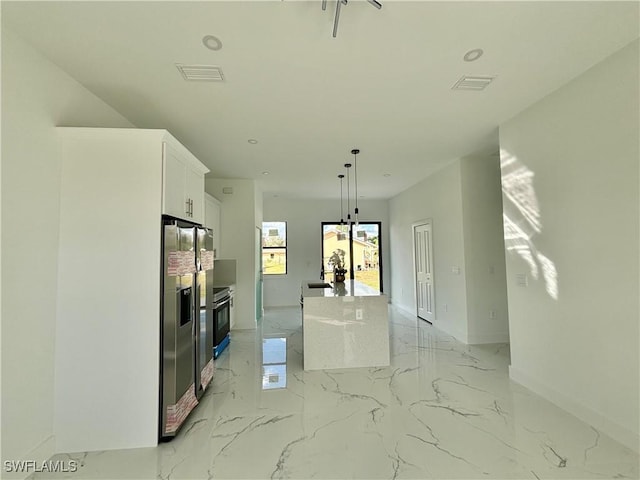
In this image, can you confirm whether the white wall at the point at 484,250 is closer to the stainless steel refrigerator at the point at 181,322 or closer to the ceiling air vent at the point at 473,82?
the ceiling air vent at the point at 473,82

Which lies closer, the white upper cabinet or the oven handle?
the white upper cabinet

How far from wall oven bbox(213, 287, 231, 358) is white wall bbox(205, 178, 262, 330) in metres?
0.81

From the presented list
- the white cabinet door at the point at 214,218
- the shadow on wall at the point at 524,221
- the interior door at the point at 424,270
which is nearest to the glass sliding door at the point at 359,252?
the interior door at the point at 424,270

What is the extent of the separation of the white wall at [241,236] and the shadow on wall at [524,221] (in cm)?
410

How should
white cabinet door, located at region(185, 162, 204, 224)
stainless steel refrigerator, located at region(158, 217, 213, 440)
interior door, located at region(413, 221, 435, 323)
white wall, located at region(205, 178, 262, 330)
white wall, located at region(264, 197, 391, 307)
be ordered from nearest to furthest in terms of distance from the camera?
stainless steel refrigerator, located at region(158, 217, 213, 440)
white cabinet door, located at region(185, 162, 204, 224)
white wall, located at region(205, 178, 262, 330)
interior door, located at region(413, 221, 435, 323)
white wall, located at region(264, 197, 391, 307)

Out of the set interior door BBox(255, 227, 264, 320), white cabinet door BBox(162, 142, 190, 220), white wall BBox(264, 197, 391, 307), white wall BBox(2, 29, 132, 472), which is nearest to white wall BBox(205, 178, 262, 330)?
interior door BBox(255, 227, 264, 320)

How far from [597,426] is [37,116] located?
187 inches

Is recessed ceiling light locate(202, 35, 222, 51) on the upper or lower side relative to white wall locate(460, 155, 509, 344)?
upper

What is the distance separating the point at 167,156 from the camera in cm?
238

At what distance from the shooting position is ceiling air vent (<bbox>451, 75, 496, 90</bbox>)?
2.47 meters

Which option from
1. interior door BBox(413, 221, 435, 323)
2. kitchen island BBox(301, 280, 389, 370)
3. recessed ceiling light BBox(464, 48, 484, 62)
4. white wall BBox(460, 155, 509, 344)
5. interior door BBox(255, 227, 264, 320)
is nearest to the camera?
recessed ceiling light BBox(464, 48, 484, 62)

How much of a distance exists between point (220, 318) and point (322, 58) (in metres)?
3.54

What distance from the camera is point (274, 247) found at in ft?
26.1

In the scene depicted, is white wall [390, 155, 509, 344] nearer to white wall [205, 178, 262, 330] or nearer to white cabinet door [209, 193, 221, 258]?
white wall [205, 178, 262, 330]
